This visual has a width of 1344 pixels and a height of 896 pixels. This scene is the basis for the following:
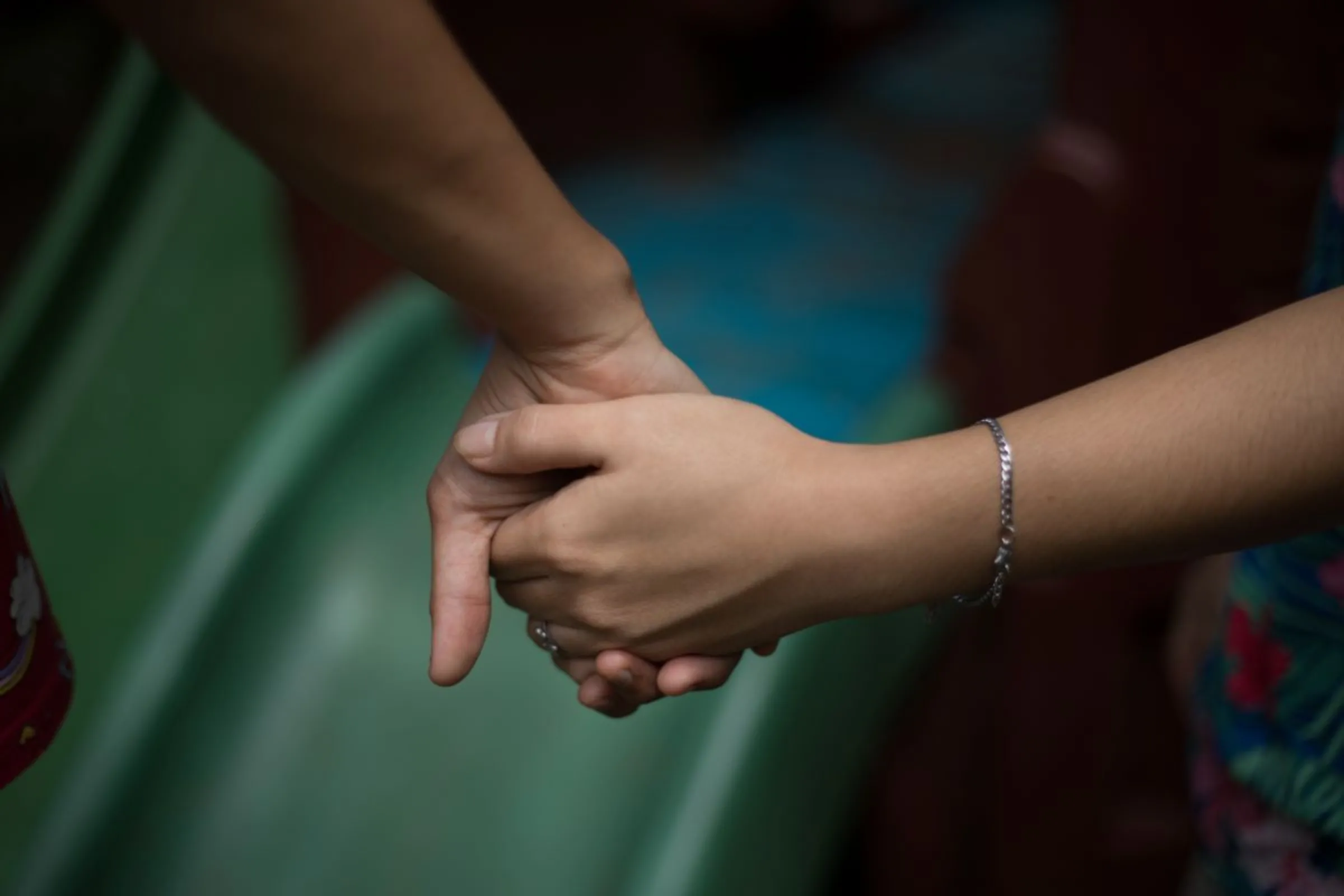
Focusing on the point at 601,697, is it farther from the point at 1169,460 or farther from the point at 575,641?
the point at 1169,460

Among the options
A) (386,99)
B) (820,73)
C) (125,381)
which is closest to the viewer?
(386,99)

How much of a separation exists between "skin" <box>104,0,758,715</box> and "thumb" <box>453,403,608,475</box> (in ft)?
0.09

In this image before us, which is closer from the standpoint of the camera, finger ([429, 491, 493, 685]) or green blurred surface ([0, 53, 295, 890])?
finger ([429, 491, 493, 685])

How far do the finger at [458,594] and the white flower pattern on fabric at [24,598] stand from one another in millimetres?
187

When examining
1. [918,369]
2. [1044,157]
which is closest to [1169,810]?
[918,369]

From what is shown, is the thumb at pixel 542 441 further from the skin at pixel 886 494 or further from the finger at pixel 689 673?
the finger at pixel 689 673

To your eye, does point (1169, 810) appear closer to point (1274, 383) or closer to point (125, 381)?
point (1274, 383)

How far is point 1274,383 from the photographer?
53cm

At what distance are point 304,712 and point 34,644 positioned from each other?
2.11ft

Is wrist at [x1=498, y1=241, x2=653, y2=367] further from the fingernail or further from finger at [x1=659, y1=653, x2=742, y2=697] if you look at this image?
finger at [x1=659, y1=653, x2=742, y2=697]

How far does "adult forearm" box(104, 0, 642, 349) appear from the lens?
49 centimetres

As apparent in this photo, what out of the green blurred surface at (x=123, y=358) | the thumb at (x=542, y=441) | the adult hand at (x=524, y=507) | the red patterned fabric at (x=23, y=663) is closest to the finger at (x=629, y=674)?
the adult hand at (x=524, y=507)

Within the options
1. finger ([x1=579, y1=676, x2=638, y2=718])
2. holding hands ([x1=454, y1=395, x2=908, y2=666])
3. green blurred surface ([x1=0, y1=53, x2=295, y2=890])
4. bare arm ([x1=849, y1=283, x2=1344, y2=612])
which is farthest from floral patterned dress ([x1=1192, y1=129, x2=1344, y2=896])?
green blurred surface ([x1=0, y1=53, x2=295, y2=890])

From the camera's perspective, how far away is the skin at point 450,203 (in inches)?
19.4
